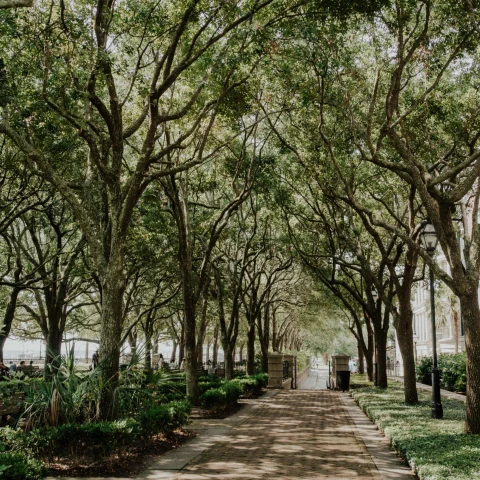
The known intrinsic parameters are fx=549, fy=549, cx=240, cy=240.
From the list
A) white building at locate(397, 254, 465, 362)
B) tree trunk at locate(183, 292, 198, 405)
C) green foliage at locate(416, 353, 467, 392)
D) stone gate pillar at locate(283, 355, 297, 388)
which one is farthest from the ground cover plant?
stone gate pillar at locate(283, 355, 297, 388)

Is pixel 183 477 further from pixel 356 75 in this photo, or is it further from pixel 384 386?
pixel 384 386

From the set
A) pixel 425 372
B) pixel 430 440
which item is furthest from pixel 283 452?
pixel 425 372

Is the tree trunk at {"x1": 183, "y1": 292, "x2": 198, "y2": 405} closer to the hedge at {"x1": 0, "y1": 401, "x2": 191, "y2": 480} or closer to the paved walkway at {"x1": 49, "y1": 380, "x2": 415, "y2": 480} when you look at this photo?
the paved walkway at {"x1": 49, "y1": 380, "x2": 415, "y2": 480}

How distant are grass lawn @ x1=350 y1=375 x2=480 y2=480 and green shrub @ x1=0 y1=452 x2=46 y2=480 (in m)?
4.48

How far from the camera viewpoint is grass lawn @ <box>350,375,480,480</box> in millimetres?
6887

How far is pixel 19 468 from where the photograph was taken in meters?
5.47

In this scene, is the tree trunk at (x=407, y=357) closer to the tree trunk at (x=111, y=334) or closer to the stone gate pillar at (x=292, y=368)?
the tree trunk at (x=111, y=334)

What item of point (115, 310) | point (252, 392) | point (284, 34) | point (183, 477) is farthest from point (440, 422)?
point (252, 392)

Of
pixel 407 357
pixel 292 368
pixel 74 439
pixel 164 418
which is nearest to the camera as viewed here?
pixel 74 439

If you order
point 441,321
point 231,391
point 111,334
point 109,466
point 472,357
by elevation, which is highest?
point 441,321

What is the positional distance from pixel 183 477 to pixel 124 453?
1.34 meters

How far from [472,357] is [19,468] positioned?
25.2 ft

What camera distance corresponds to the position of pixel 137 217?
1995 cm

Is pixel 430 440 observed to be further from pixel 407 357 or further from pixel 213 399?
pixel 213 399
